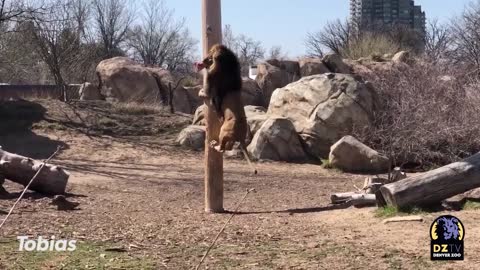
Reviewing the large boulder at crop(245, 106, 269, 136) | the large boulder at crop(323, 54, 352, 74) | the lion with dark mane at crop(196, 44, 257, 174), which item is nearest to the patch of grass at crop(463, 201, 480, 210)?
the lion with dark mane at crop(196, 44, 257, 174)

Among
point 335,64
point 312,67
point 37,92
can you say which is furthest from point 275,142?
point 37,92

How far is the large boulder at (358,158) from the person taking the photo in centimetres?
1633

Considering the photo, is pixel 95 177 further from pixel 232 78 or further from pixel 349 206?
pixel 232 78

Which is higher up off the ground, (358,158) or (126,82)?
(126,82)

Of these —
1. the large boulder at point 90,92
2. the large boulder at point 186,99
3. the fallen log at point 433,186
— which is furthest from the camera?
the large boulder at point 186,99

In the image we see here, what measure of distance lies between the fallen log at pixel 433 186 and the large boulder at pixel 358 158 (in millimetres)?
7016

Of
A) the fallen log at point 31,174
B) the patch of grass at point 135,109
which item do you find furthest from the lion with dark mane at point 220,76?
the patch of grass at point 135,109

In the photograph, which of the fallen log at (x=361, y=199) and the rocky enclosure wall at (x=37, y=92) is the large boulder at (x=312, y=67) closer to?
the rocky enclosure wall at (x=37, y=92)

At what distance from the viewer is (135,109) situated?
2245cm

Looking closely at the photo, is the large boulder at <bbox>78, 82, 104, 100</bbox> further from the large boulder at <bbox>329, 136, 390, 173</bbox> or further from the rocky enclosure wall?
the large boulder at <bbox>329, 136, 390, 173</bbox>

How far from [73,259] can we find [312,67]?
19779 millimetres

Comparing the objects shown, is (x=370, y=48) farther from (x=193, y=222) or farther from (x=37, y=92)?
Result: (x=193, y=222)

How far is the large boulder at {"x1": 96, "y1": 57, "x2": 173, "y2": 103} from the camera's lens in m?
25.4

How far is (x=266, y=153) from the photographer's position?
17.6 meters
